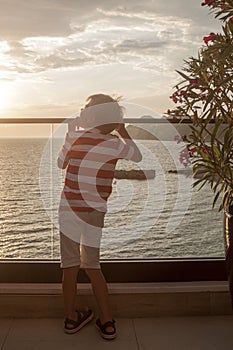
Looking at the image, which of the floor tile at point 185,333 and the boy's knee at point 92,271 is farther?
the boy's knee at point 92,271

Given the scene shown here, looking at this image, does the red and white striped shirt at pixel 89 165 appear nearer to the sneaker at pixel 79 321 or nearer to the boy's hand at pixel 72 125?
the boy's hand at pixel 72 125

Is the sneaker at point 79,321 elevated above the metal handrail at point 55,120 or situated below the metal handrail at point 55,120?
below

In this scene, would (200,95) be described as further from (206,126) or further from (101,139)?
(101,139)

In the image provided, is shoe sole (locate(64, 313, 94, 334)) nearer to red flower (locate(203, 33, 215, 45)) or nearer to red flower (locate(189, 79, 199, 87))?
red flower (locate(189, 79, 199, 87))

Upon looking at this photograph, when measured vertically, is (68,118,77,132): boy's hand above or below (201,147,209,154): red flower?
above

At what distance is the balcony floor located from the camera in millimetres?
2723

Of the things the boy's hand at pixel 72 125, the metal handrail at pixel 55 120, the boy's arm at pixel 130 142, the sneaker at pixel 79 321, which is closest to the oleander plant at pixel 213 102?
the boy's arm at pixel 130 142

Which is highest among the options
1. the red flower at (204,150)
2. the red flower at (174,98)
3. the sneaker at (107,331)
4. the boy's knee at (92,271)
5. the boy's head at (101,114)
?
the red flower at (174,98)

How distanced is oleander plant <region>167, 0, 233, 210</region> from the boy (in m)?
0.34

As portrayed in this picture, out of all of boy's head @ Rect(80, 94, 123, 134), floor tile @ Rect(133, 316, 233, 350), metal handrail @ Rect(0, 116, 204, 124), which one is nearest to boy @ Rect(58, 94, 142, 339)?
boy's head @ Rect(80, 94, 123, 134)

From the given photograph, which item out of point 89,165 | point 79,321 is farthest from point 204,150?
point 79,321

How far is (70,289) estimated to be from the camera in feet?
9.54

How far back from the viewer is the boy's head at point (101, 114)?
2.80 meters

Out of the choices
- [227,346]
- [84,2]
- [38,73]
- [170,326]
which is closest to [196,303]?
[170,326]
